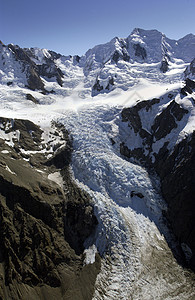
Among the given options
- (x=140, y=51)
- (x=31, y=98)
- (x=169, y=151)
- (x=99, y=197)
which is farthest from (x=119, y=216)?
(x=140, y=51)

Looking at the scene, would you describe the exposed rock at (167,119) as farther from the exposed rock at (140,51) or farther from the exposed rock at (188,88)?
the exposed rock at (140,51)

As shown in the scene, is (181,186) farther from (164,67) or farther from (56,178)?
(164,67)

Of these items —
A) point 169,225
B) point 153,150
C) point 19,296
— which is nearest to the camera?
point 19,296

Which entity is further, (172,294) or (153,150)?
(153,150)

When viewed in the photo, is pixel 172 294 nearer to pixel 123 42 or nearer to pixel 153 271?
pixel 153 271

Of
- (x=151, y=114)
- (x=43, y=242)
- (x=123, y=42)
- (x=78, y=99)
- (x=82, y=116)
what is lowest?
(x=43, y=242)

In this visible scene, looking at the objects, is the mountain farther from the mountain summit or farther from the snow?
the mountain summit

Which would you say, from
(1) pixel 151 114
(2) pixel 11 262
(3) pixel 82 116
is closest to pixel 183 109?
(1) pixel 151 114
